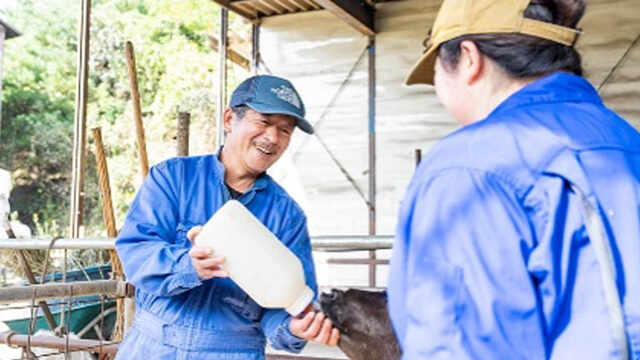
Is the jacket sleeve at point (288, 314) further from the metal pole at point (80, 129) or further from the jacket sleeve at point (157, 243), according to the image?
the metal pole at point (80, 129)

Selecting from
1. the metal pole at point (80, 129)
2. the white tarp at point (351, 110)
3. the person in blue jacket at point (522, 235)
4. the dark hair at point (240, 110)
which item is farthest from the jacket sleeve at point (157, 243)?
the white tarp at point (351, 110)

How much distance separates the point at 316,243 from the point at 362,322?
1.34m

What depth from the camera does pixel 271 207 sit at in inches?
95.7

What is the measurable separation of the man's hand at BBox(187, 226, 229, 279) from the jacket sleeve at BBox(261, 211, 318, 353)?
0.30m

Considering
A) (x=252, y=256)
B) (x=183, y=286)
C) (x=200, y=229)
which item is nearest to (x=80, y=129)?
(x=183, y=286)

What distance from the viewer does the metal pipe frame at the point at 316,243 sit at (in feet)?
9.79

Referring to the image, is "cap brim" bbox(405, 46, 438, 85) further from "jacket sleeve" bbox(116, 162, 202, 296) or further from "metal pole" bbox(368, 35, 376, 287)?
Answer: "metal pole" bbox(368, 35, 376, 287)

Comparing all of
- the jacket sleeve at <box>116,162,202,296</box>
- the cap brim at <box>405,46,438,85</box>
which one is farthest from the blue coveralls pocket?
the cap brim at <box>405,46,438,85</box>

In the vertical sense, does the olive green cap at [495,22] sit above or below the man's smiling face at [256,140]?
above

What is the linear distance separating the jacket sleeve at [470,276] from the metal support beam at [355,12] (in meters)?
7.26

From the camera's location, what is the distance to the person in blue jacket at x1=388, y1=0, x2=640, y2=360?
1.10m

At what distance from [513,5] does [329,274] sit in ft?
28.6

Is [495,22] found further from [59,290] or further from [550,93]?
[59,290]

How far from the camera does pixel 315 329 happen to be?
6.31ft
